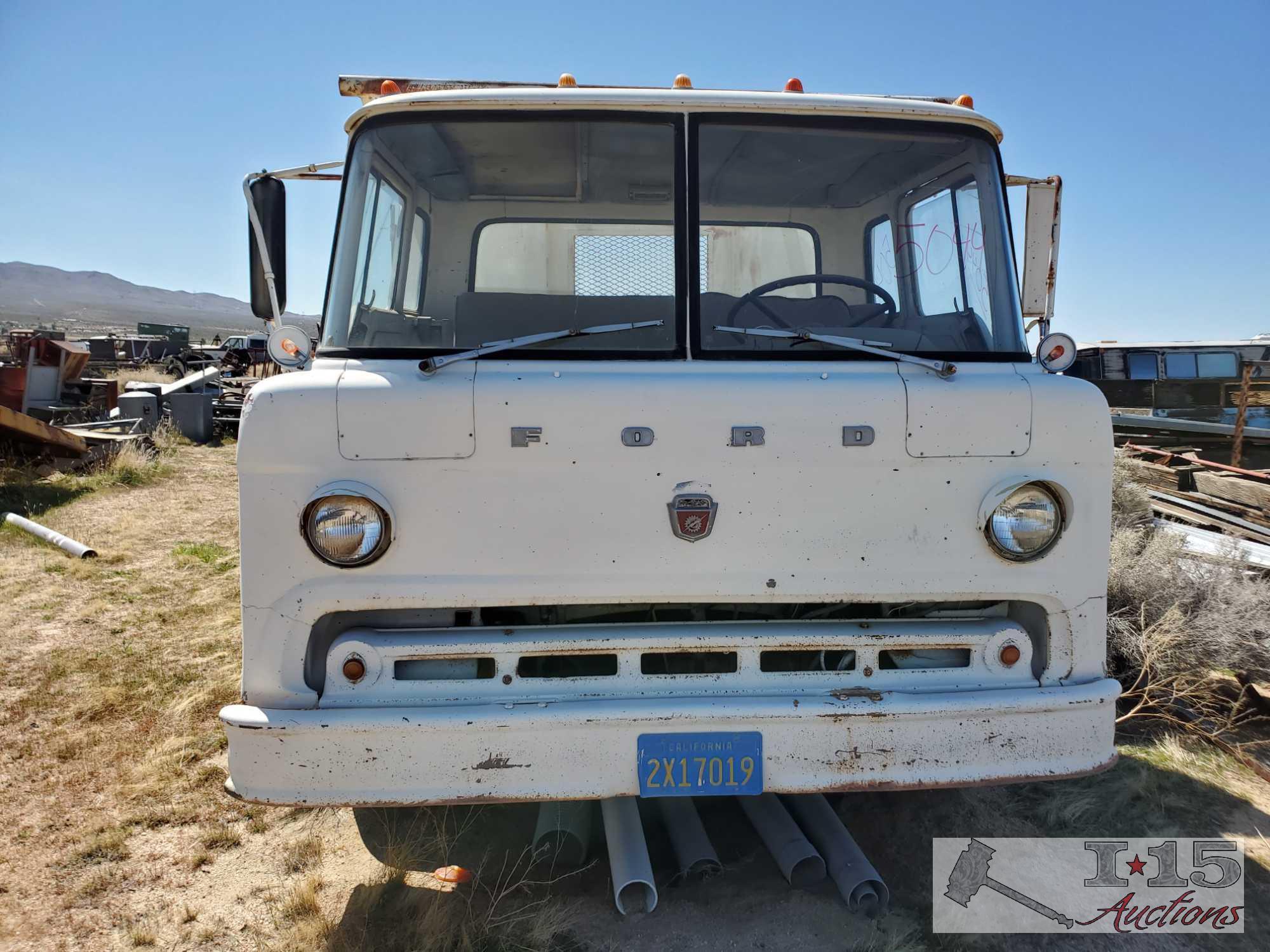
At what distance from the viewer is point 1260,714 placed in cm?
419

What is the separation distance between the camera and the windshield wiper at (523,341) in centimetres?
264

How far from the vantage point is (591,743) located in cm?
249

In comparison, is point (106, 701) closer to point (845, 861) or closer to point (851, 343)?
point (845, 861)

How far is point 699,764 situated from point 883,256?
2.29 m

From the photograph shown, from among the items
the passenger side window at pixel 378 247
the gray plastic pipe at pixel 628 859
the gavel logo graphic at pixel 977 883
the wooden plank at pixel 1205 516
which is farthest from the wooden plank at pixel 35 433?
the wooden plank at pixel 1205 516

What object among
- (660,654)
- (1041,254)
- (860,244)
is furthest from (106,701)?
(1041,254)

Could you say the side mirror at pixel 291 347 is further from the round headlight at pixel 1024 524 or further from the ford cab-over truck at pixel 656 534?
the round headlight at pixel 1024 524

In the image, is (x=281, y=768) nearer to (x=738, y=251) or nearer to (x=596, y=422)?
(x=596, y=422)

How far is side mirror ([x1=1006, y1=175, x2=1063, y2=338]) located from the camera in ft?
10.7

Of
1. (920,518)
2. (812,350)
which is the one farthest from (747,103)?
(920,518)

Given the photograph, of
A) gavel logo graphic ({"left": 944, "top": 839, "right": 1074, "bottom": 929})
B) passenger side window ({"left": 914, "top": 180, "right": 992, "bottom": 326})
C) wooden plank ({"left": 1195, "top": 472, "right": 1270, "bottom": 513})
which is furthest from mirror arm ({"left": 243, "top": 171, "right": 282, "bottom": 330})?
wooden plank ({"left": 1195, "top": 472, "right": 1270, "bottom": 513})

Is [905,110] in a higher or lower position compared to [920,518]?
higher

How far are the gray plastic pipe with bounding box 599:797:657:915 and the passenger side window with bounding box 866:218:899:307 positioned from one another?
7.58 feet

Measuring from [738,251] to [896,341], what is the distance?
679 millimetres
